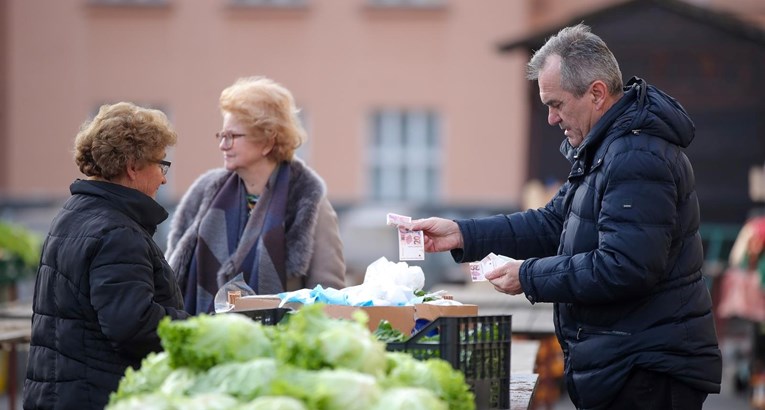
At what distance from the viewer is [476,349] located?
3793 mm

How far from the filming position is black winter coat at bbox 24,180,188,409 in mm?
4117

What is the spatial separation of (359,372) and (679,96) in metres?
10.7

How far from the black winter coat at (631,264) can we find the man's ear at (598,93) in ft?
0.20

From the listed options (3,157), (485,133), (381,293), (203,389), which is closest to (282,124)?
(381,293)

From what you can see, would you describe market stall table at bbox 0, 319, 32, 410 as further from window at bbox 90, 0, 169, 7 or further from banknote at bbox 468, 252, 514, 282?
window at bbox 90, 0, 169, 7

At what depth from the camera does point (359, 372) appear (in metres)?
3.25

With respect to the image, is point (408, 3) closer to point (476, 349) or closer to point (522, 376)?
point (522, 376)

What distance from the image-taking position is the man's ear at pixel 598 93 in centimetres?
427

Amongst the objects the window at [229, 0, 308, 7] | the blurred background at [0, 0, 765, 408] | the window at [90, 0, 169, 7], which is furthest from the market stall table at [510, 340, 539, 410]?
the window at [90, 0, 169, 7]

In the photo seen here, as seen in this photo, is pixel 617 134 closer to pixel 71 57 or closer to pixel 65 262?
pixel 65 262

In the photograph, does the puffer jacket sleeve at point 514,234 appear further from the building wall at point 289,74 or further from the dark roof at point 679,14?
the building wall at point 289,74

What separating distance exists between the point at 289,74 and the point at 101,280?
17943 mm

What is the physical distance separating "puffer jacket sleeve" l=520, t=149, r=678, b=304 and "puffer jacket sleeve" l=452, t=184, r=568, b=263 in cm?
65

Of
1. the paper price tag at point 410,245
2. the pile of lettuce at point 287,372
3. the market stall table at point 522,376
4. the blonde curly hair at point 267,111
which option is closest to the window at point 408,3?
the market stall table at point 522,376
